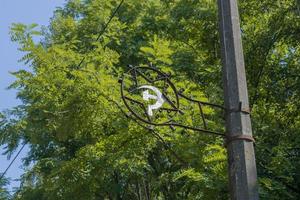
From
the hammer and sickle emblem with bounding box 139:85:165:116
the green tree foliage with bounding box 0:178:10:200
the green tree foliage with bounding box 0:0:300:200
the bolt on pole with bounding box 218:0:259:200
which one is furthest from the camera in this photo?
the green tree foliage with bounding box 0:178:10:200

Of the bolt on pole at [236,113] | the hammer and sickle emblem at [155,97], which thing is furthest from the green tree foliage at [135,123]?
the bolt on pole at [236,113]

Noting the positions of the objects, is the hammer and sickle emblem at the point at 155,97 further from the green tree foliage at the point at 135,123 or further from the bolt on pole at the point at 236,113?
the green tree foliage at the point at 135,123

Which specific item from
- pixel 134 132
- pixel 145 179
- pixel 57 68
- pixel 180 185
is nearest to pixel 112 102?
pixel 134 132

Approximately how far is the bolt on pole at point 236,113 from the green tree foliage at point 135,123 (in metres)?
1.91

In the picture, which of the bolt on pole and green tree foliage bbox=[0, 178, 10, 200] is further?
green tree foliage bbox=[0, 178, 10, 200]

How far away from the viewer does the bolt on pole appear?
3.99m

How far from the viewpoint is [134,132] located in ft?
26.2

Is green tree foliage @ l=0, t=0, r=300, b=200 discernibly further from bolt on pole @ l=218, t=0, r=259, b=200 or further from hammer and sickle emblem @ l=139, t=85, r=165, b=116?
bolt on pole @ l=218, t=0, r=259, b=200

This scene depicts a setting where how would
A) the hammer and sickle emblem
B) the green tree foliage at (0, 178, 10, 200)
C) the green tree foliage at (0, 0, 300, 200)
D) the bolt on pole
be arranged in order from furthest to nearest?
1. the green tree foliage at (0, 178, 10, 200)
2. the green tree foliage at (0, 0, 300, 200)
3. the hammer and sickle emblem
4. the bolt on pole

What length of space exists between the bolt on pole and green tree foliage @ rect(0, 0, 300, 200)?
1.91 m

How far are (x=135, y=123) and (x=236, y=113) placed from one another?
12.8 feet

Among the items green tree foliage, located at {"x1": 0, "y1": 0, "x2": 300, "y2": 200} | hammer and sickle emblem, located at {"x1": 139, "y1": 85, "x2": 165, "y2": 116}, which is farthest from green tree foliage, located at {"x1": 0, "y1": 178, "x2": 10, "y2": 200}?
hammer and sickle emblem, located at {"x1": 139, "y1": 85, "x2": 165, "y2": 116}

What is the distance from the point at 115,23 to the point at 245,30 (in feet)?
8.87

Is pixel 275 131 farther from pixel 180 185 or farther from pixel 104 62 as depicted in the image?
pixel 104 62
